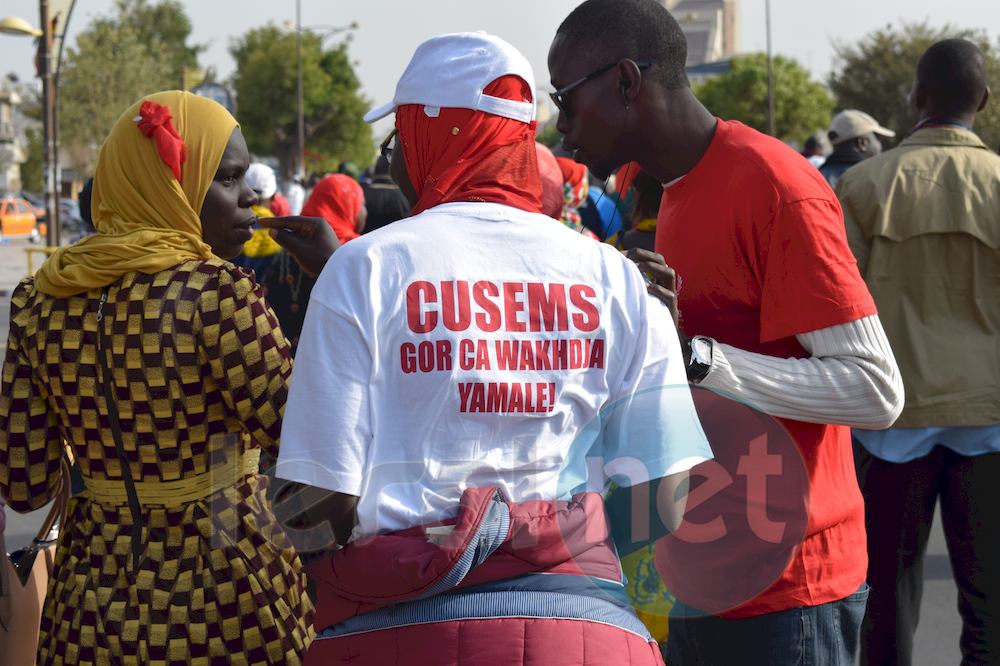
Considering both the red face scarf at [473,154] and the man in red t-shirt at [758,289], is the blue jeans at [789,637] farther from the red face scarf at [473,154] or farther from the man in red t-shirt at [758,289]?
the red face scarf at [473,154]

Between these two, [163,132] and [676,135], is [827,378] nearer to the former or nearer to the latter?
[676,135]

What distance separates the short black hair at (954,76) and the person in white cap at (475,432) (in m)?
2.43

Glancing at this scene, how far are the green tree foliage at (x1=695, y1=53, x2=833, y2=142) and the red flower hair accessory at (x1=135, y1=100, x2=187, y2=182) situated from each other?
194 ft

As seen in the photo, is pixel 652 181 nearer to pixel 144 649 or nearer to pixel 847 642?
pixel 847 642

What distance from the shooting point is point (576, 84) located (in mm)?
2379

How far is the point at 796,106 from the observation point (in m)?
62.3

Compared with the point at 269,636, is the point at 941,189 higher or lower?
higher

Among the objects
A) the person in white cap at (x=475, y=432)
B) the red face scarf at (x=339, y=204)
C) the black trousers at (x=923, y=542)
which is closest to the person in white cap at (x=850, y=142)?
the red face scarf at (x=339, y=204)

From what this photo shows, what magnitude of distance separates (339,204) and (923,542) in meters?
3.53

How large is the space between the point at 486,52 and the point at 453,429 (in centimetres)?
61

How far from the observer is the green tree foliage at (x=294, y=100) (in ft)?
212

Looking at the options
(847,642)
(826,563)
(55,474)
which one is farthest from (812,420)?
(55,474)

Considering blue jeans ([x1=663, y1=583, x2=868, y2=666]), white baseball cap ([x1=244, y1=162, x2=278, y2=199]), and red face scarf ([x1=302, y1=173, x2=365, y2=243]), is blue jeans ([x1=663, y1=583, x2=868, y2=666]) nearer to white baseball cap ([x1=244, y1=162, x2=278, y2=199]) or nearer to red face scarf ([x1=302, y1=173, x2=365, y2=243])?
red face scarf ([x1=302, y1=173, x2=365, y2=243])

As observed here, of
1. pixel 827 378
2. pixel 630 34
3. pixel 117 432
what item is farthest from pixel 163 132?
pixel 827 378
